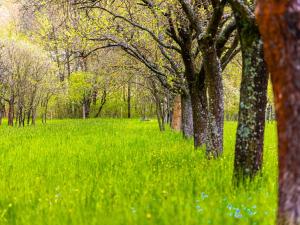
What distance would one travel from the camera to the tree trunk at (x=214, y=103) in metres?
8.70

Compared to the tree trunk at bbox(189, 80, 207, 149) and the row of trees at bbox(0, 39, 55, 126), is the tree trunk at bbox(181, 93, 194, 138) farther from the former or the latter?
the row of trees at bbox(0, 39, 55, 126)

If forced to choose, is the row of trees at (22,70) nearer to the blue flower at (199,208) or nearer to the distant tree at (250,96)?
the distant tree at (250,96)

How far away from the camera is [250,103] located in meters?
5.95

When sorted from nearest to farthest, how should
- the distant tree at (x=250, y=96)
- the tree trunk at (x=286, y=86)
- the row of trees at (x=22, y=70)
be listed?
the tree trunk at (x=286, y=86) → the distant tree at (x=250, y=96) → the row of trees at (x=22, y=70)

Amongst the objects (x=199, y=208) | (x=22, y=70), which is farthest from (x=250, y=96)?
(x=22, y=70)

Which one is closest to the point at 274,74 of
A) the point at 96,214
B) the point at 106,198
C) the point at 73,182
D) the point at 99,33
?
the point at 96,214

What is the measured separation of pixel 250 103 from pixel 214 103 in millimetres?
3188

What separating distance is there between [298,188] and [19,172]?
261 inches

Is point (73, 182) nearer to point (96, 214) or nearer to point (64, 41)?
point (96, 214)

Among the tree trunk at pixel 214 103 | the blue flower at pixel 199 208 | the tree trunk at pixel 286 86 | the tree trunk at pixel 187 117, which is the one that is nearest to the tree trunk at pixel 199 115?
the tree trunk at pixel 214 103

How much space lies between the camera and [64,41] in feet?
50.4

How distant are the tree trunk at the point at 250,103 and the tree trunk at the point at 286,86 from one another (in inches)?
88.2

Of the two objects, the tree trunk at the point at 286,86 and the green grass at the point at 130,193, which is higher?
the tree trunk at the point at 286,86

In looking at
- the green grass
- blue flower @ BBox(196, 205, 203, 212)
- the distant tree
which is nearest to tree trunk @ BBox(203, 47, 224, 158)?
the green grass
